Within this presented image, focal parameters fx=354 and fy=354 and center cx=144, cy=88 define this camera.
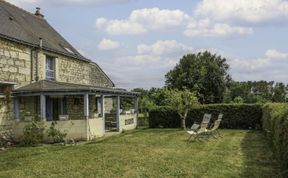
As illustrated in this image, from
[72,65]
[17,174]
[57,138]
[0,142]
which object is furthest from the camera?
[72,65]

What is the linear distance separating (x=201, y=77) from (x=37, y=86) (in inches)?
1032

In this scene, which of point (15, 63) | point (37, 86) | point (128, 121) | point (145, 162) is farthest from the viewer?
point (128, 121)

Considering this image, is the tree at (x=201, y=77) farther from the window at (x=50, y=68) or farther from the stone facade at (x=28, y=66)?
the window at (x=50, y=68)

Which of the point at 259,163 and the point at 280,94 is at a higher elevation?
the point at 280,94

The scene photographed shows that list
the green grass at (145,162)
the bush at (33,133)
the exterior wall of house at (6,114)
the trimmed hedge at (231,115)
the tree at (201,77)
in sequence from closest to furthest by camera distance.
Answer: the green grass at (145,162)
the bush at (33,133)
the exterior wall of house at (6,114)
the trimmed hedge at (231,115)
the tree at (201,77)

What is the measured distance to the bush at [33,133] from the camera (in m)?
15.5

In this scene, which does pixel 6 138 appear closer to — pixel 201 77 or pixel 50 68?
pixel 50 68

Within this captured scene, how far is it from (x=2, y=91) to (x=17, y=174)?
865 cm

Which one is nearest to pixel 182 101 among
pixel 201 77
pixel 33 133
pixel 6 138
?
pixel 33 133

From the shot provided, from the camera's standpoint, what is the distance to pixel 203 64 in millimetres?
42188

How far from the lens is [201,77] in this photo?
40.7 metres

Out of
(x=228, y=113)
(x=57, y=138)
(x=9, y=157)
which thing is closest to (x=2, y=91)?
(x=57, y=138)

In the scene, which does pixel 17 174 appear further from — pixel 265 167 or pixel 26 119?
pixel 26 119

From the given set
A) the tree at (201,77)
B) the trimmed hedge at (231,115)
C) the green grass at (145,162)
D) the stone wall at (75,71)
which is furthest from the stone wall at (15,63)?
the tree at (201,77)
